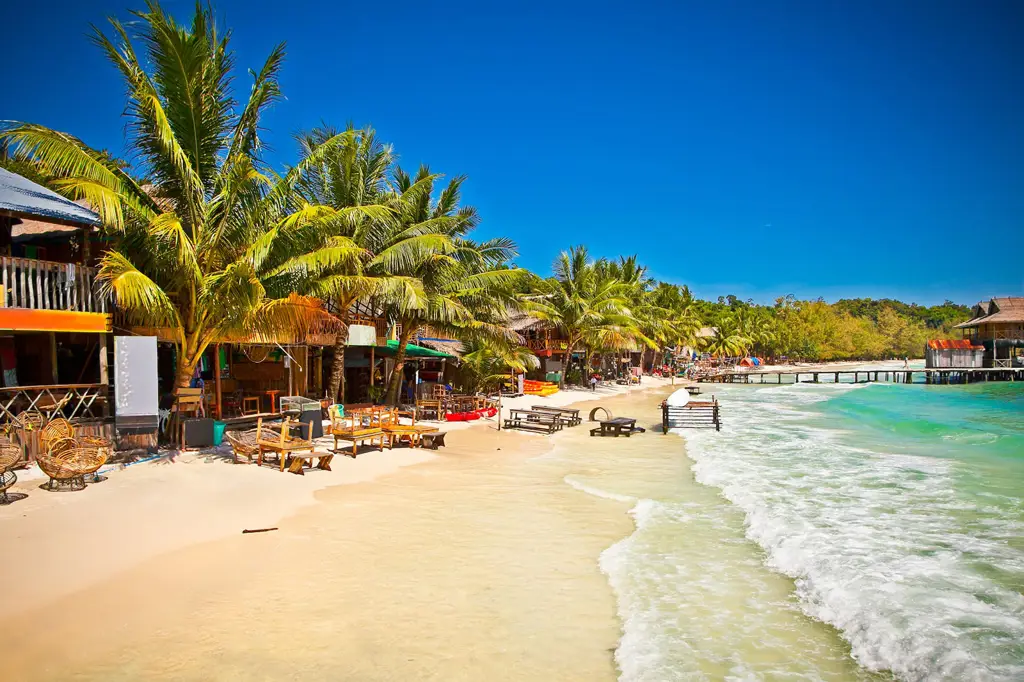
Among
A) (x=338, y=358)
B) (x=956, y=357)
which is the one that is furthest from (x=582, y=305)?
(x=956, y=357)

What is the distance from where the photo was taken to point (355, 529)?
25.9 ft

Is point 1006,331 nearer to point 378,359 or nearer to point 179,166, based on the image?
point 378,359

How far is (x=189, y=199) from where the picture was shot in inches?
427

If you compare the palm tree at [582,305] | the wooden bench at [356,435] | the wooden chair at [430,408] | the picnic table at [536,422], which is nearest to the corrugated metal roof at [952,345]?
the palm tree at [582,305]

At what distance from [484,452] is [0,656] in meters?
10.4

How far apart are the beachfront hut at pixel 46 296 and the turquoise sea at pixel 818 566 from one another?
9090 mm

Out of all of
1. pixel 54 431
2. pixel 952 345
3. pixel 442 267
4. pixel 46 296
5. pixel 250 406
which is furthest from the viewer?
pixel 952 345

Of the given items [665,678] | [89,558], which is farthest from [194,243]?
[665,678]

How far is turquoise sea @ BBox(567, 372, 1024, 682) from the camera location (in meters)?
5.38

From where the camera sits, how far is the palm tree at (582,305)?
33500mm

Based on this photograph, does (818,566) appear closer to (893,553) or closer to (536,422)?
(893,553)

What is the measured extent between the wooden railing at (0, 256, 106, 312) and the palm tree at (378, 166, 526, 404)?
696 cm

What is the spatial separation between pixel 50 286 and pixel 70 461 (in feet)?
11.4

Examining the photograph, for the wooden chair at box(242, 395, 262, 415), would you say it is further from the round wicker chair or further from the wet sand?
the wet sand
